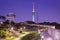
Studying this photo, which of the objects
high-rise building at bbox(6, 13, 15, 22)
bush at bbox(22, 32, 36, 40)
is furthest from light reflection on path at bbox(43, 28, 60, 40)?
high-rise building at bbox(6, 13, 15, 22)

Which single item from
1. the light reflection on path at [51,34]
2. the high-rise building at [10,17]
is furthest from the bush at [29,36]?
the high-rise building at [10,17]

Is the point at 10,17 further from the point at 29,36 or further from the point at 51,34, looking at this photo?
the point at 51,34

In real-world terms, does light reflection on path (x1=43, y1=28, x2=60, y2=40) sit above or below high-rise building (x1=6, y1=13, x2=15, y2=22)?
below

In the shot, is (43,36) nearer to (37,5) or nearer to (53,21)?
(53,21)

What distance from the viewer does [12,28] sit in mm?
2527

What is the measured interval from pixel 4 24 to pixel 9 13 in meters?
0.21

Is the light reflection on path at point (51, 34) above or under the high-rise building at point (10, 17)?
under

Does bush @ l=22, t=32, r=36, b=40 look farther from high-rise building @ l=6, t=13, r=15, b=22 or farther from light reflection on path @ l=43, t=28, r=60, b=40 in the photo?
high-rise building @ l=6, t=13, r=15, b=22

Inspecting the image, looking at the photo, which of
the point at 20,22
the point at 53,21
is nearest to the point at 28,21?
the point at 20,22

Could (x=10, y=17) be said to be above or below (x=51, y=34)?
above

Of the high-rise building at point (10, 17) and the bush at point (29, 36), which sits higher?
the high-rise building at point (10, 17)

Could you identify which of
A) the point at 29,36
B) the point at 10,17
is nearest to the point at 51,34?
the point at 29,36

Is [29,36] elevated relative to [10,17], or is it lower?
lower

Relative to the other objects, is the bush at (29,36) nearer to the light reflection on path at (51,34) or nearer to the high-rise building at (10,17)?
the light reflection on path at (51,34)
